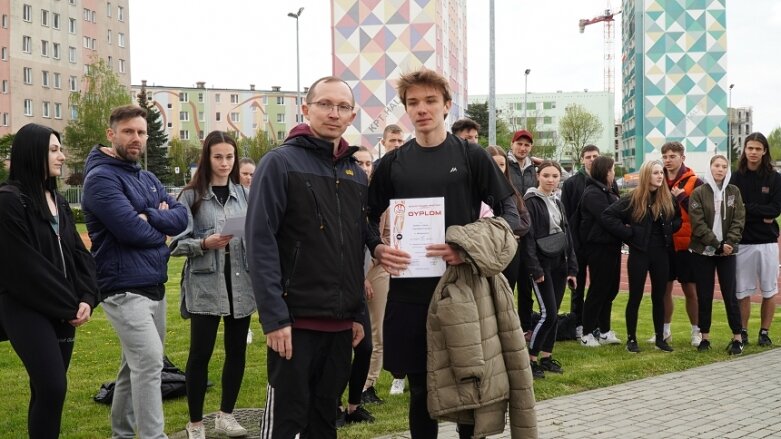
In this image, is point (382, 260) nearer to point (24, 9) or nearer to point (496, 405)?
point (496, 405)

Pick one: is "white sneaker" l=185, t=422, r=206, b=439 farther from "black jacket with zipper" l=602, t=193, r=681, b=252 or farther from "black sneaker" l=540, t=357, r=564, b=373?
"black jacket with zipper" l=602, t=193, r=681, b=252

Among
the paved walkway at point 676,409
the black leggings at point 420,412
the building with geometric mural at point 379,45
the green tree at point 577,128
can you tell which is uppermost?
the green tree at point 577,128

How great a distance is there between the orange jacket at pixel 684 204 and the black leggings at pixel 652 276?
430 millimetres

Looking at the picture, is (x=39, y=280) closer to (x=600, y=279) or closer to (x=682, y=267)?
(x=600, y=279)

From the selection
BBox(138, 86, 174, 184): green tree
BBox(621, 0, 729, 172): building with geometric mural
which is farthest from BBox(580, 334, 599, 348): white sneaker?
BBox(138, 86, 174, 184): green tree

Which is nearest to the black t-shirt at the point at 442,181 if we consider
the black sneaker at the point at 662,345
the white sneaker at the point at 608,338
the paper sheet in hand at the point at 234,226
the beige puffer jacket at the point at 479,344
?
the beige puffer jacket at the point at 479,344

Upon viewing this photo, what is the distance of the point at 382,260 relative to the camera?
4117 millimetres

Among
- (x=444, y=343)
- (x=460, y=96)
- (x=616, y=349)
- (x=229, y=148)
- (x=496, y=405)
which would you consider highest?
(x=460, y=96)

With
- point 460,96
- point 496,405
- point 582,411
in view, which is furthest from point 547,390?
point 460,96

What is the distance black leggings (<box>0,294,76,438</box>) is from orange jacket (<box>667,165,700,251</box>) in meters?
7.35

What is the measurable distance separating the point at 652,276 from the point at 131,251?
251 inches

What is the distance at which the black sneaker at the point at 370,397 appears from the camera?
6.68 metres

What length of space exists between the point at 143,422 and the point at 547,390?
3777 millimetres

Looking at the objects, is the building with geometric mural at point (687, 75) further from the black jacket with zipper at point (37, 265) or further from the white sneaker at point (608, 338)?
the black jacket with zipper at point (37, 265)
